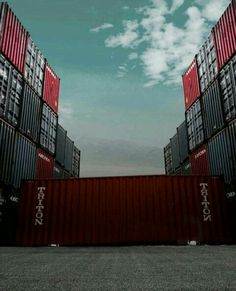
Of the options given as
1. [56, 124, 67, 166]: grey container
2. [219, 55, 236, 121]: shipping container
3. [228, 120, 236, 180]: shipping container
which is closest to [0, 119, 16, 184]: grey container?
[56, 124, 67, 166]: grey container

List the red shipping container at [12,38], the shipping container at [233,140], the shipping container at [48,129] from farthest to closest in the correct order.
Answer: the shipping container at [48,129] < the red shipping container at [12,38] < the shipping container at [233,140]

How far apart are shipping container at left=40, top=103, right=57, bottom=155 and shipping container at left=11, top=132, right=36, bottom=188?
195 cm

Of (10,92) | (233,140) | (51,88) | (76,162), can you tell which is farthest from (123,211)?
(76,162)

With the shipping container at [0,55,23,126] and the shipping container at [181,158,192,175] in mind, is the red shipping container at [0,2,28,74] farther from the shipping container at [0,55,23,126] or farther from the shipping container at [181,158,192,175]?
the shipping container at [181,158,192,175]

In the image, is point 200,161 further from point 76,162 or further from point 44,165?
point 76,162

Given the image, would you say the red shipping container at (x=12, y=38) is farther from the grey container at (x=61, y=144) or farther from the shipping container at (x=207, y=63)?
the shipping container at (x=207, y=63)

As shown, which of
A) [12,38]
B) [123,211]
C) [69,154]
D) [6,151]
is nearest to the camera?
[123,211]

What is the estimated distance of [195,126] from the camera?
21891mm

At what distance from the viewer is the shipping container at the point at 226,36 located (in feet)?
57.2

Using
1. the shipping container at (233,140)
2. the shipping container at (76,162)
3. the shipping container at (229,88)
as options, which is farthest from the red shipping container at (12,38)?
the shipping container at (76,162)

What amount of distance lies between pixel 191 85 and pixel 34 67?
41.2 ft

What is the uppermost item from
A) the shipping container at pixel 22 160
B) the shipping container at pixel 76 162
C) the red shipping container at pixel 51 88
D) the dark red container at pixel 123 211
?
the red shipping container at pixel 51 88

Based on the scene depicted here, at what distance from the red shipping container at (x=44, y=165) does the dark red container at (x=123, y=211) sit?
394 cm

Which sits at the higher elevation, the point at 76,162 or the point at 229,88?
A: the point at 229,88
